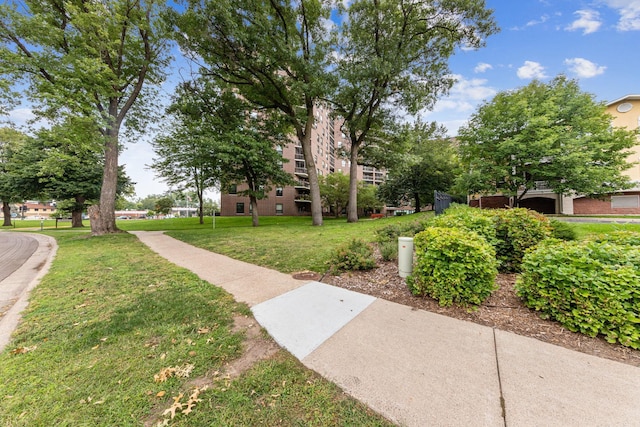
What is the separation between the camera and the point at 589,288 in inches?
96.4

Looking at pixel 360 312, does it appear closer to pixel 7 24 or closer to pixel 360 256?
pixel 360 256

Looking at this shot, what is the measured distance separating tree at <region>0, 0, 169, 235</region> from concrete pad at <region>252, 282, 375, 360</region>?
12544 millimetres

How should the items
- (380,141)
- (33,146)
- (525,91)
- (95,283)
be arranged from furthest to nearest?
1. (33,146)
2. (380,141)
3. (525,91)
4. (95,283)

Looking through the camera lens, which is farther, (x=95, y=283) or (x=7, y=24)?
(x=7, y=24)

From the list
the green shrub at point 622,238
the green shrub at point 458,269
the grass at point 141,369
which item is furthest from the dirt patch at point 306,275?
the green shrub at point 622,238

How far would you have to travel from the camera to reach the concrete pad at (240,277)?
4031 mm

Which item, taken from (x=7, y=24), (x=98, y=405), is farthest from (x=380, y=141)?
(x=7, y=24)

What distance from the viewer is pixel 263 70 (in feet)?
42.4

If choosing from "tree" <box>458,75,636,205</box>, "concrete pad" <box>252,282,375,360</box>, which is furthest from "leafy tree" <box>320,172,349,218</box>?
"concrete pad" <box>252,282,375,360</box>

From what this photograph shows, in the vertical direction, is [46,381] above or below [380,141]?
below

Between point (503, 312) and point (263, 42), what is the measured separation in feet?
47.3

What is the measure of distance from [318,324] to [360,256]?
7.90ft

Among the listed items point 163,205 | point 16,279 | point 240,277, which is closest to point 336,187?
point 240,277

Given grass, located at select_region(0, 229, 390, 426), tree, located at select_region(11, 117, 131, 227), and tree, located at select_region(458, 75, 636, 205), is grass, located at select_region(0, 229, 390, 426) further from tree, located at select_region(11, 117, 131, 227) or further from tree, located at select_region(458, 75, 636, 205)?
tree, located at select_region(11, 117, 131, 227)
